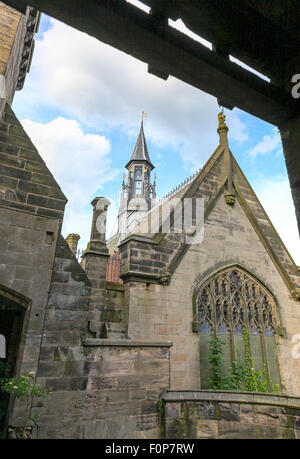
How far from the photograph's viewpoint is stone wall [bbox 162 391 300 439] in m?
4.75

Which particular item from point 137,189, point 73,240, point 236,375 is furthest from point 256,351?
point 137,189

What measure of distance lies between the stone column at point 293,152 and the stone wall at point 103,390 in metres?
4.13

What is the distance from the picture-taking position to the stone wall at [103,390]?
4508 millimetres

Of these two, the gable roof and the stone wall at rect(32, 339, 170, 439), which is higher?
the gable roof

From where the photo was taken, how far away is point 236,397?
504 centimetres

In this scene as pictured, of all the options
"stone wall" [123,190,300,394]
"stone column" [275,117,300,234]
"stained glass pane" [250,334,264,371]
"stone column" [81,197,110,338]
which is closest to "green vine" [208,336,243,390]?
"stone wall" [123,190,300,394]

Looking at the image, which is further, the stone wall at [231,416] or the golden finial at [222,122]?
the golden finial at [222,122]

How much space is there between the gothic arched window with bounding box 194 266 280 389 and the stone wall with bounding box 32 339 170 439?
109 inches

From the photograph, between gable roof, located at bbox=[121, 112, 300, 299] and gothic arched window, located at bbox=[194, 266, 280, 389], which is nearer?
gothic arched window, located at bbox=[194, 266, 280, 389]

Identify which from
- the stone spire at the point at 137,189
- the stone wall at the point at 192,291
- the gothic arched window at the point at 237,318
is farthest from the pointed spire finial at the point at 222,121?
the stone spire at the point at 137,189

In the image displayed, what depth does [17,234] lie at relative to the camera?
197 inches

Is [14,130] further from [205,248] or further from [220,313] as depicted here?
[220,313]

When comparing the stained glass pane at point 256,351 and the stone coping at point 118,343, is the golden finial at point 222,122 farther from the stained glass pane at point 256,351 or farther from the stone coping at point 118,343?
the stone coping at point 118,343

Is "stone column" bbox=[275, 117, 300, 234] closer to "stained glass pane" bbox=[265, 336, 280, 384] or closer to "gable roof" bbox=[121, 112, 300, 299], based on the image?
"gable roof" bbox=[121, 112, 300, 299]
